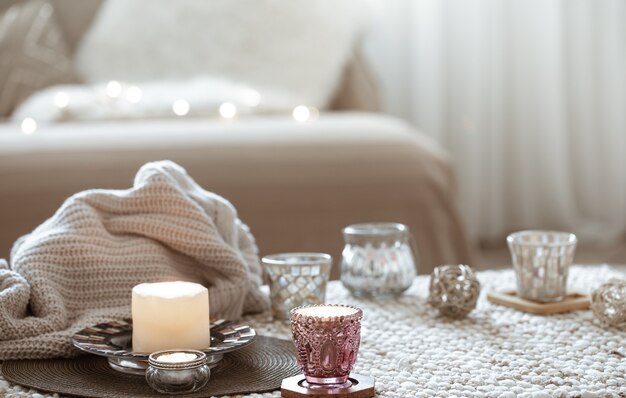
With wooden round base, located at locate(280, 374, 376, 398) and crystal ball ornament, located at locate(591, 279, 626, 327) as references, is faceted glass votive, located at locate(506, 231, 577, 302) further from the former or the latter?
wooden round base, located at locate(280, 374, 376, 398)

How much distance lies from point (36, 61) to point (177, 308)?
6.48 ft

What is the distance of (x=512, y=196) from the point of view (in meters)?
3.43

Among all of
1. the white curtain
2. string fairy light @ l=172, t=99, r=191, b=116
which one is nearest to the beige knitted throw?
string fairy light @ l=172, t=99, r=191, b=116

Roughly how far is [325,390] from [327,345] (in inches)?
1.5

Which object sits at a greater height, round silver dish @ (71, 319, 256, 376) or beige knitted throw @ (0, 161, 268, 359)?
beige knitted throw @ (0, 161, 268, 359)

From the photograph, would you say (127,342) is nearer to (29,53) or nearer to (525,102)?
(29,53)

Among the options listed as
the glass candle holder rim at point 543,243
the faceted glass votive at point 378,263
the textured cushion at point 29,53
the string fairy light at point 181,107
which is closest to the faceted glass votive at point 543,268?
the glass candle holder rim at point 543,243

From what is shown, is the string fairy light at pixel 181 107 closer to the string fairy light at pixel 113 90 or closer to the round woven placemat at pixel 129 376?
the string fairy light at pixel 113 90

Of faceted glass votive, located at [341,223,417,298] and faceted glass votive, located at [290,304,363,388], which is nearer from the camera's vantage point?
faceted glass votive, located at [290,304,363,388]

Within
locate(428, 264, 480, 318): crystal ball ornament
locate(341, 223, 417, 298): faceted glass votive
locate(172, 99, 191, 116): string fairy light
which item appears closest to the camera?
locate(428, 264, 480, 318): crystal ball ornament

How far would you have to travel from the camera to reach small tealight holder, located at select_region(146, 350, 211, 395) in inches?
34.5

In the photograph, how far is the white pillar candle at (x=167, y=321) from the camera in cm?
96

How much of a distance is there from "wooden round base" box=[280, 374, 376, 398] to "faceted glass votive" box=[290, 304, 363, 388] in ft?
0.03

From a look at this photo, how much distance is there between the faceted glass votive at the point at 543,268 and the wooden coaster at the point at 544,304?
0.04 ft
